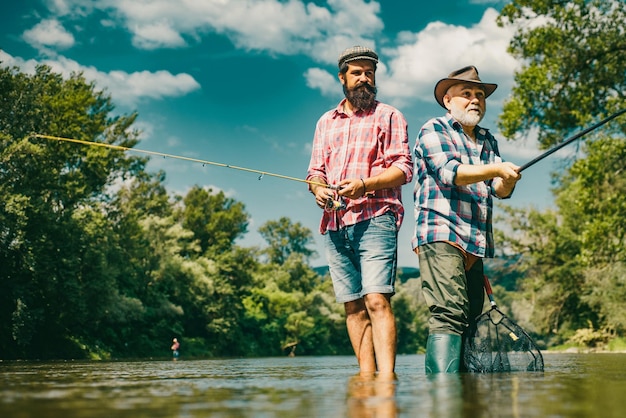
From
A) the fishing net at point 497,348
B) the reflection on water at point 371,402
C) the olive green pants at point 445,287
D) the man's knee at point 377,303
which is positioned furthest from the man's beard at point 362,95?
the reflection on water at point 371,402

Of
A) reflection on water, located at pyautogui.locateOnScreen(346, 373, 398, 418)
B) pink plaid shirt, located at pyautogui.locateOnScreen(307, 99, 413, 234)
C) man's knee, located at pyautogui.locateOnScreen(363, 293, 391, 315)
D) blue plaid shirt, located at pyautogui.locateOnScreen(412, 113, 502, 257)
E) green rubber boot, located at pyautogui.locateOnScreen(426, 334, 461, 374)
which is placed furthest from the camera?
pink plaid shirt, located at pyautogui.locateOnScreen(307, 99, 413, 234)

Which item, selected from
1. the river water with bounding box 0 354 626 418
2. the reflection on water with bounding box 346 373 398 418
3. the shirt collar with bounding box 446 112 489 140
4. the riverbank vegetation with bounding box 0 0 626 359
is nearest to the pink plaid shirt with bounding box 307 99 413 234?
the shirt collar with bounding box 446 112 489 140

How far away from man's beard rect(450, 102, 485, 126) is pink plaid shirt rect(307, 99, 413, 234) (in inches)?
15.9

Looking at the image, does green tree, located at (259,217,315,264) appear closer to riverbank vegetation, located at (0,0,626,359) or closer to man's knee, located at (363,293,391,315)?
riverbank vegetation, located at (0,0,626,359)

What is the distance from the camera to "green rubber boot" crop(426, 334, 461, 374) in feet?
14.4

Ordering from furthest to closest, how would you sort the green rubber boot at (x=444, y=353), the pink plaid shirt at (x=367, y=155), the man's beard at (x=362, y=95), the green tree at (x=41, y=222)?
the green tree at (x=41, y=222), the man's beard at (x=362, y=95), the pink plaid shirt at (x=367, y=155), the green rubber boot at (x=444, y=353)

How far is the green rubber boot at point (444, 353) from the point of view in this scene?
4.38 metres

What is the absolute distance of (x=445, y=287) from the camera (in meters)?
4.49

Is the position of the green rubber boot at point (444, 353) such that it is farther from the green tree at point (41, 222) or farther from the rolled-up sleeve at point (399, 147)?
the green tree at point (41, 222)

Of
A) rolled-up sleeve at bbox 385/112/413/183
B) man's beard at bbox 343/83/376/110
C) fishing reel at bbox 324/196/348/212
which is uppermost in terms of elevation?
man's beard at bbox 343/83/376/110

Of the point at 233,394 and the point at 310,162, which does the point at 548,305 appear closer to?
the point at 310,162

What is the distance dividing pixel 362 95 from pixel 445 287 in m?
1.54

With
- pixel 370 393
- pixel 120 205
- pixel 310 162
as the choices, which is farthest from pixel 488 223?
pixel 120 205

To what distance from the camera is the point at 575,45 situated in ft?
54.1
